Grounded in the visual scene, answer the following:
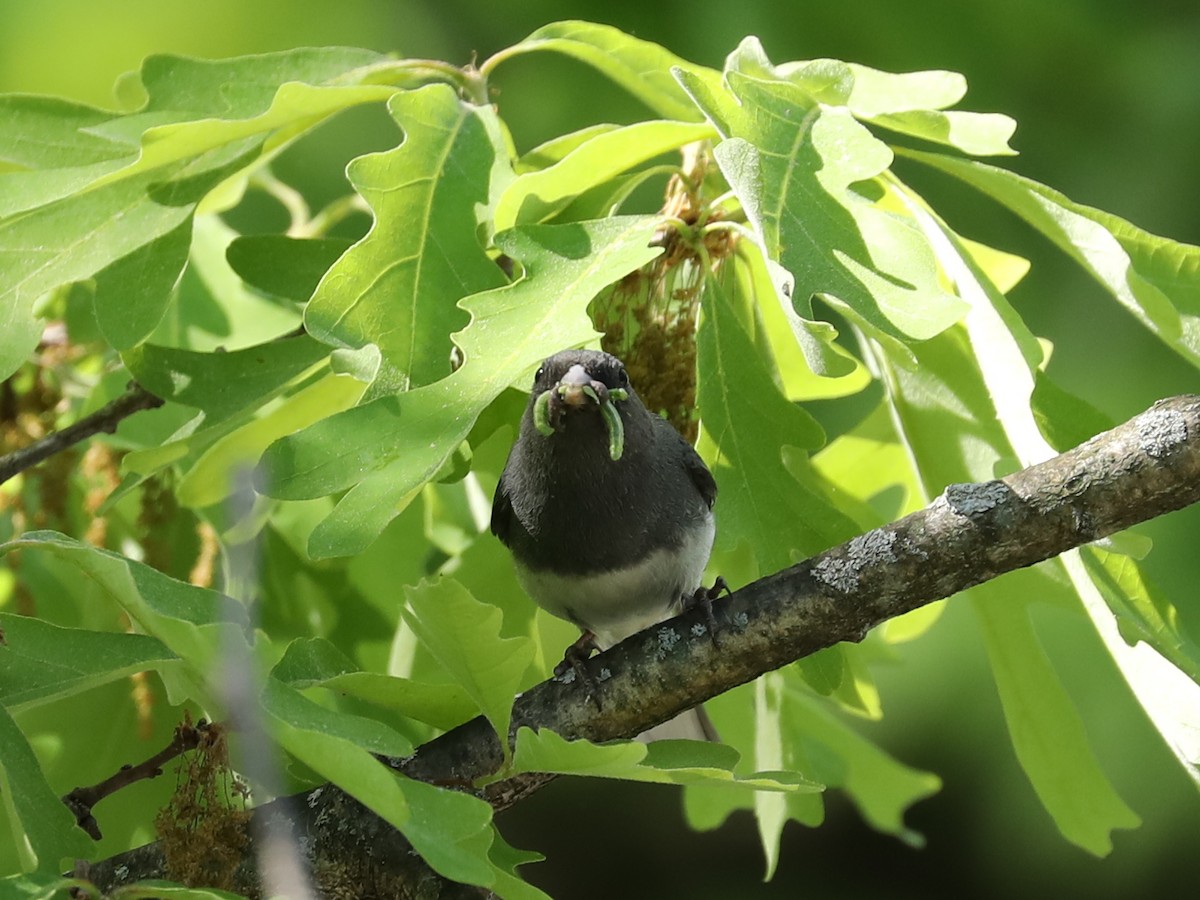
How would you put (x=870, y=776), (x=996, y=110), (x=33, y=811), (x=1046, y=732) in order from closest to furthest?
(x=33, y=811), (x=1046, y=732), (x=870, y=776), (x=996, y=110)

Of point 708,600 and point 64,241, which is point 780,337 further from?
point 64,241

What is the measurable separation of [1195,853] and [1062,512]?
193cm

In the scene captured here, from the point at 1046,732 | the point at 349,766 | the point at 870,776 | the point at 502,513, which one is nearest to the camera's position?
the point at 349,766

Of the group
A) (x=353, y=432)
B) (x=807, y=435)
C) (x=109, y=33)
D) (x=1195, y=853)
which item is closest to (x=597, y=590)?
(x=807, y=435)

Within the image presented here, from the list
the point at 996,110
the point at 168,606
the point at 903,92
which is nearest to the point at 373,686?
the point at 168,606

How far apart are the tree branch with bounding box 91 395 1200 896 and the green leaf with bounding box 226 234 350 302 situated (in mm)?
415

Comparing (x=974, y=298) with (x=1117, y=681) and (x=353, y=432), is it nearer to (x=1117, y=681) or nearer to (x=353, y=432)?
(x=353, y=432)

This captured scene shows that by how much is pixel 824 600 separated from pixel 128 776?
0.54 meters

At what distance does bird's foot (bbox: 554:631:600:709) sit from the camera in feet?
3.42

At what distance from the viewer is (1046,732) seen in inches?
47.3

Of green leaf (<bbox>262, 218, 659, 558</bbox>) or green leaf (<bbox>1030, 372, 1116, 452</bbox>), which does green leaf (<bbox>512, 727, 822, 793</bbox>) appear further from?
green leaf (<bbox>1030, 372, 1116, 452</bbox>)

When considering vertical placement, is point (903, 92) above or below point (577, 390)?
above

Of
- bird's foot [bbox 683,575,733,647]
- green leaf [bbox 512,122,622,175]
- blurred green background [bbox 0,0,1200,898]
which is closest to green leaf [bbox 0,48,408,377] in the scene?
green leaf [bbox 512,122,622,175]

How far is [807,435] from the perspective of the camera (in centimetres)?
112
